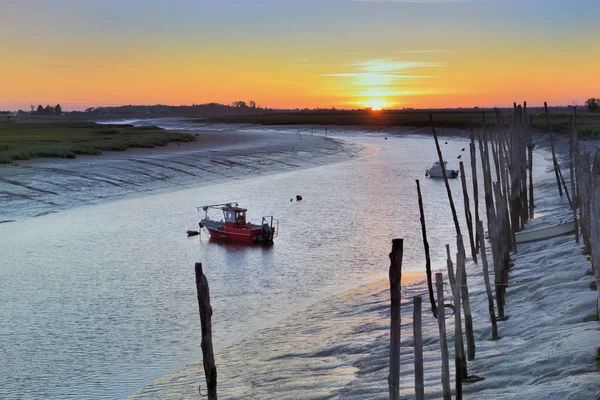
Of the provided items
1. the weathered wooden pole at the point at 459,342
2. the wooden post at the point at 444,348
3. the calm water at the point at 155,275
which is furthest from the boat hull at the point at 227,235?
the wooden post at the point at 444,348

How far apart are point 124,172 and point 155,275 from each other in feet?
79.4

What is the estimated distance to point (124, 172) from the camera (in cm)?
4284

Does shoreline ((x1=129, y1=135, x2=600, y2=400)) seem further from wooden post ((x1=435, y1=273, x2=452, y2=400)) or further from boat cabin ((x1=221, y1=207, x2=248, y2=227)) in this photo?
boat cabin ((x1=221, y1=207, x2=248, y2=227))

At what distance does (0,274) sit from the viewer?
20156mm

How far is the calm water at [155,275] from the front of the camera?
41.9 feet

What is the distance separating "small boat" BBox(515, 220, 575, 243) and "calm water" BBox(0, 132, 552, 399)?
124 inches

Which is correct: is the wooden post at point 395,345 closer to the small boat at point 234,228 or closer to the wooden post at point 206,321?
the wooden post at point 206,321

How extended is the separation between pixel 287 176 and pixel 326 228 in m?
22.5

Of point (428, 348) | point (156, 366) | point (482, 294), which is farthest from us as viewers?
point (482, 294)

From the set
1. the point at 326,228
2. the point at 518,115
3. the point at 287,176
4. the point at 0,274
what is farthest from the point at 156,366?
the point at 287,176

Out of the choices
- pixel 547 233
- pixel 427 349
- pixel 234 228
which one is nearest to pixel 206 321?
pixel 427 349

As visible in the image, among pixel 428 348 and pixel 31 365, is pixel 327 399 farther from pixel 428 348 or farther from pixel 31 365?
pixel 31 365

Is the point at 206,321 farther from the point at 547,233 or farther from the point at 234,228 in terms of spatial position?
the point at 234,228

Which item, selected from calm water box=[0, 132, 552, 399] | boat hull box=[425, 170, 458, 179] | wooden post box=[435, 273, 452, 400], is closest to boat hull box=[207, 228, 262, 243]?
calm water box=[0, 132, 552, 399]
